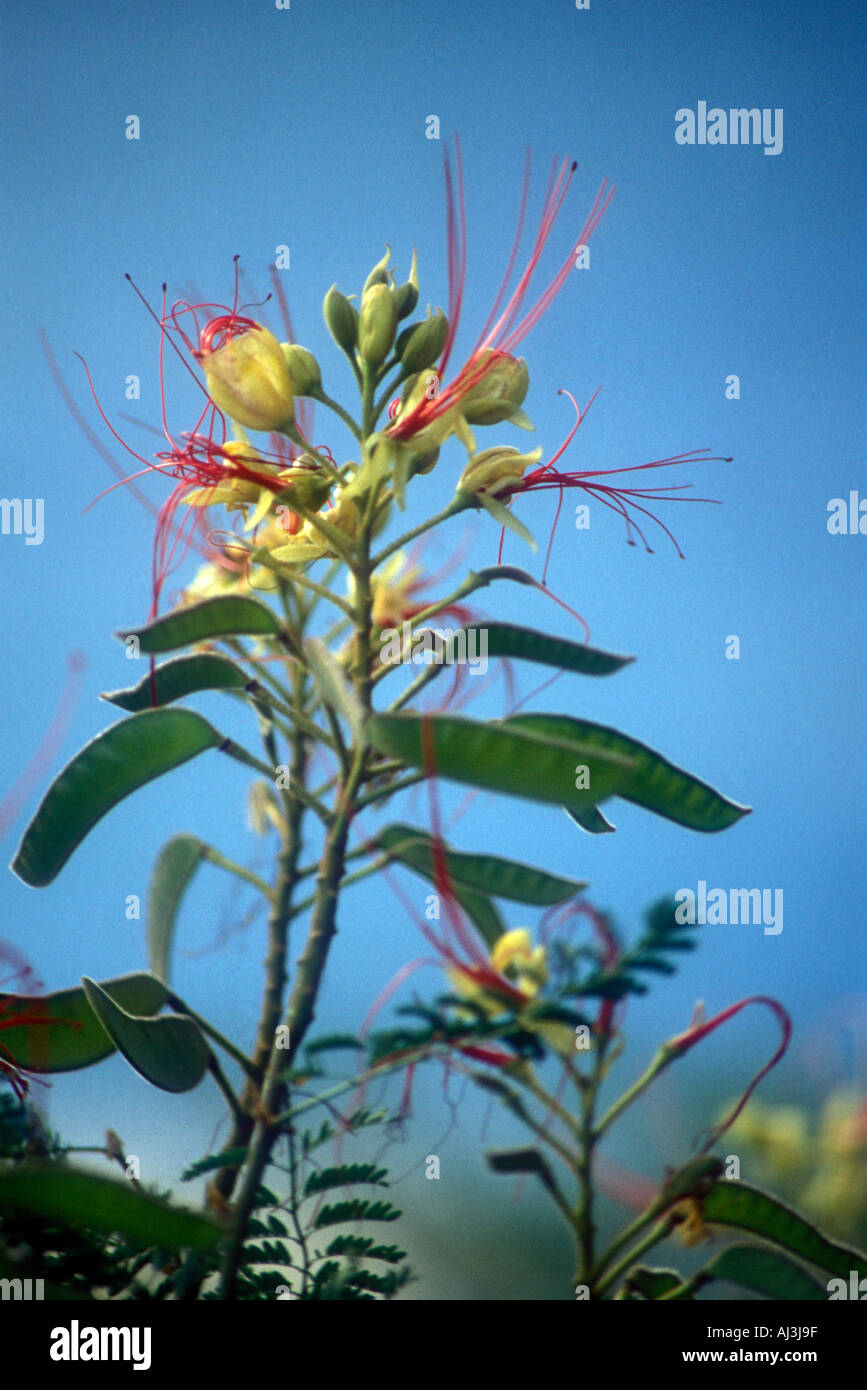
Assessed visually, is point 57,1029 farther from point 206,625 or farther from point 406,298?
point 406,298

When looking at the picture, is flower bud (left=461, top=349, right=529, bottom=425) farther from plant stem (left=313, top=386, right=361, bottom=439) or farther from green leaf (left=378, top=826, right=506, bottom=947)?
green leaf (left=378, top=826, right=506, bottom=947)

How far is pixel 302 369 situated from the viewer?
68 cm

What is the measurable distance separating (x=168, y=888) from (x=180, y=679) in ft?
0.73

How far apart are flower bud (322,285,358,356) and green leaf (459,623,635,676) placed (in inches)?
8.7

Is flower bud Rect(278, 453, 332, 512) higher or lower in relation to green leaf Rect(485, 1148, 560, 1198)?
higher

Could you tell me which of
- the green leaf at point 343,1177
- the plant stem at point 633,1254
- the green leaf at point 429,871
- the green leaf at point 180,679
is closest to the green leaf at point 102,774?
the green leaf at point 180,679

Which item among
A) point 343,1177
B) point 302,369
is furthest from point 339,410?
point 343,1177

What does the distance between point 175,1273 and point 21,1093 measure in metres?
0.16

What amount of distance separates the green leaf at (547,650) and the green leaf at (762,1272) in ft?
1.12

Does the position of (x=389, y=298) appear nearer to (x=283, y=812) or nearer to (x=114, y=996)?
(x=283, y=812)

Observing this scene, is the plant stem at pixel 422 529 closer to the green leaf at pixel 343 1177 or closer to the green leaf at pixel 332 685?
the green leaf at pixel 332 685

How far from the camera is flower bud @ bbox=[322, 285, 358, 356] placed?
2.27ft

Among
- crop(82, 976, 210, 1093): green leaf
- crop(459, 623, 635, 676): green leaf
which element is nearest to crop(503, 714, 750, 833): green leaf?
crop(459, 623, 635, 676): green leaf

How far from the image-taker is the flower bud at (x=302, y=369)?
0.68 meters
